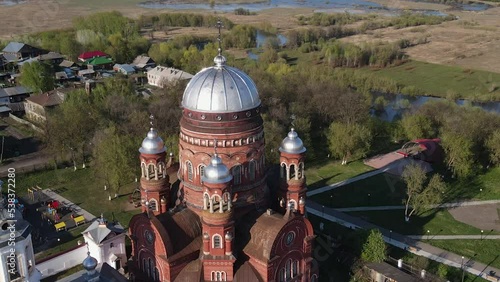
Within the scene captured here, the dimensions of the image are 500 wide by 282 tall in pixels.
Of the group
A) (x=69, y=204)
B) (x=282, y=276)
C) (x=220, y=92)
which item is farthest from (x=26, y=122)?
(x=282, y=276)

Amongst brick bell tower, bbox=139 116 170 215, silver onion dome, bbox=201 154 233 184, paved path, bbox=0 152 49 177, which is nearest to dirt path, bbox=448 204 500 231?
silver onion dome, bbox=201 154 233 184

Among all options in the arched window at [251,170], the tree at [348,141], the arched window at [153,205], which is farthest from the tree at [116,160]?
the tree at [348,141]

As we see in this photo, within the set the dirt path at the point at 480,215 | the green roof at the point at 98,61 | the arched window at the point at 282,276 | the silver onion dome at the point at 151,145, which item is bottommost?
the dirt path at the point at 480,215

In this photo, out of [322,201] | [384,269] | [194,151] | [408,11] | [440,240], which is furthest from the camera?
[408,11]

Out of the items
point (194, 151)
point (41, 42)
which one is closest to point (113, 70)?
point (41, 42)

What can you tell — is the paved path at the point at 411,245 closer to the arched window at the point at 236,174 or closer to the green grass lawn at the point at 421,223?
the green grass lawn at the point at 421,223

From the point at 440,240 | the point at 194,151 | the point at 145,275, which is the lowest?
the point at 440,240

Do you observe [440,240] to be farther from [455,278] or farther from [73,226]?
[73,226]
